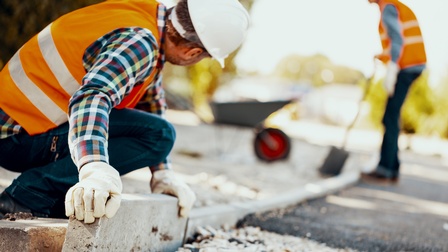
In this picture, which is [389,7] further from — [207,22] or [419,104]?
[419,104]

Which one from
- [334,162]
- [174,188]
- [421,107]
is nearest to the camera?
[174,188]

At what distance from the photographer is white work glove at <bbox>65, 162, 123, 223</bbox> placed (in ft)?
6.07

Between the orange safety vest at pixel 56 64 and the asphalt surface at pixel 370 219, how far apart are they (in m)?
1.65

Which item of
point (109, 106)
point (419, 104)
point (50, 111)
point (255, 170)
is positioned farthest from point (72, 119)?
point (419, 104)

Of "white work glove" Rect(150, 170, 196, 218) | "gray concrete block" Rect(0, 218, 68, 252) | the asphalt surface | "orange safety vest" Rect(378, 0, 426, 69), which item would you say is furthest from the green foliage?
"gray concrete block" Rect(0, 218, 68, 252)

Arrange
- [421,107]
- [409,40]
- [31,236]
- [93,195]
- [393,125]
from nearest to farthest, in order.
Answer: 1. [93,195]
2. [31,236]
3. [409,40]
4. [393,125]
5. [421,107]

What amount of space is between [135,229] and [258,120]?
5734 mm

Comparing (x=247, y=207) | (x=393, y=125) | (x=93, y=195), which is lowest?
(x=247, y=207)

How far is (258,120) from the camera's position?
793 cm

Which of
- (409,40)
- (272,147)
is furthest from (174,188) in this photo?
(272,147)

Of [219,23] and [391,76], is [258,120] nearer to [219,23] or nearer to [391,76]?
[391,76]

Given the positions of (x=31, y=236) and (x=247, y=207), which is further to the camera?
(x=247, y=207)

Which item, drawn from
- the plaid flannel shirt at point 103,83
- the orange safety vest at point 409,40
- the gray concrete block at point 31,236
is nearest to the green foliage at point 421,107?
the orange safety vest at point 409,40

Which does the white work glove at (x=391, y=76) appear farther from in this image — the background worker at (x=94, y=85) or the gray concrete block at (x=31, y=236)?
the gray concrete block at (x=31, y=236)
